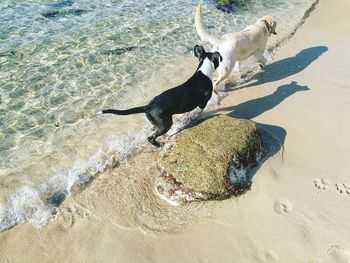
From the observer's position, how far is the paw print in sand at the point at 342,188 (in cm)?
491

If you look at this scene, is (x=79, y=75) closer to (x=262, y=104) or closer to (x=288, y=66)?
(x=262, y=104)

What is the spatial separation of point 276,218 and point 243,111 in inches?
104

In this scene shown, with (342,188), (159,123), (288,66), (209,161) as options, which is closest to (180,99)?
(159,123)

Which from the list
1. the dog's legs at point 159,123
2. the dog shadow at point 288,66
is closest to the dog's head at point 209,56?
the dog shadow at point 288,66

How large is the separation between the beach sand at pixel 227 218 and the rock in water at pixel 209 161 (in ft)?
0.47

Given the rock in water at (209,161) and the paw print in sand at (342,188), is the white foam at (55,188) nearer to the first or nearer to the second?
the rock in water at (209,161)

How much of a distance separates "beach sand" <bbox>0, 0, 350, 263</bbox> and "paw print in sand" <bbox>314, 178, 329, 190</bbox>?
0.04ft

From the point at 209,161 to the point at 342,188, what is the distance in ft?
5.55

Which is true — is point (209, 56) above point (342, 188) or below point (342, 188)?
above

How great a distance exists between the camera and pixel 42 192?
16.7 feet

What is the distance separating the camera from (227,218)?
4.57 m

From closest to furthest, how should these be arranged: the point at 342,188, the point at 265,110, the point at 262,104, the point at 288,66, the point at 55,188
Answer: the point at 342,188 < the point at 55,188 < the point at 265,110 < the point at 262,104 < the point at 288,66

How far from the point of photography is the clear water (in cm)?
554

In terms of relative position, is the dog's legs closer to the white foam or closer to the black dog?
the black dog
